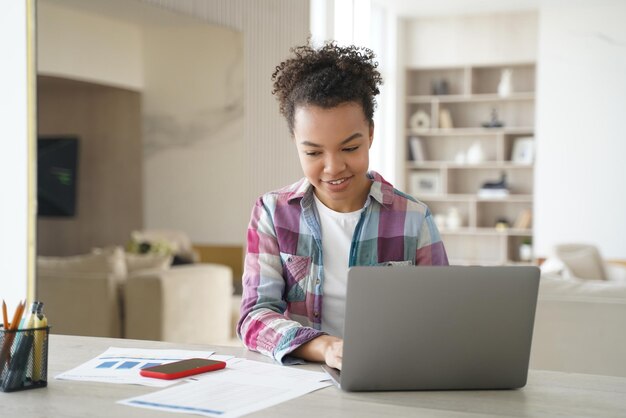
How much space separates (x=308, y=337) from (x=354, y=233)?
1.11ft

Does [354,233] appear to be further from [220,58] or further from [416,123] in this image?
[416,123]

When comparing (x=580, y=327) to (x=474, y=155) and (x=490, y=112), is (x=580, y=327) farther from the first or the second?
(x=490, y=112)

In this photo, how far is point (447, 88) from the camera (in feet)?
28.2

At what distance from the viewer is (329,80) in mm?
1937

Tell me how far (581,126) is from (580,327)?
4937mm

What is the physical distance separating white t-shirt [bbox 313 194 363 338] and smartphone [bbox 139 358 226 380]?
0.37 meters

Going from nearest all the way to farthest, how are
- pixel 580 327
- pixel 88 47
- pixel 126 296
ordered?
pixel 580 327 < pixel 126 296 < pixel 88 47

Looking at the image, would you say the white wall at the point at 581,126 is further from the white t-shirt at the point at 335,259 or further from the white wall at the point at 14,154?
the white t-shirt at the point at 335,259

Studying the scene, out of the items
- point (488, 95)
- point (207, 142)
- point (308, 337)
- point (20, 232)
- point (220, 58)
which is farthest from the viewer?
point (488, 95)

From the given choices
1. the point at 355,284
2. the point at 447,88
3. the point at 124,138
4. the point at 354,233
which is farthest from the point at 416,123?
the point at 355,284

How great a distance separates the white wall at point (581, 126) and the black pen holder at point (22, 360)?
684 cm

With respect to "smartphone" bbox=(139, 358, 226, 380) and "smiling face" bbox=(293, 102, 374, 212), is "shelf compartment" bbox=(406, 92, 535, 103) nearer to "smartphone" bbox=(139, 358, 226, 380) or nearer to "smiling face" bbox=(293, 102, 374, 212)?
"smiling face" bbox=(293, 102, 374, 212)

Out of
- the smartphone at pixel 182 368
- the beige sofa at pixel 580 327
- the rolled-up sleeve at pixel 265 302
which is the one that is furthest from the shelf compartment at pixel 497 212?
the smartphone at pixel 182 368

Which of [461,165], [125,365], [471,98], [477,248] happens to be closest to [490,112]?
[471,98]
